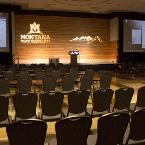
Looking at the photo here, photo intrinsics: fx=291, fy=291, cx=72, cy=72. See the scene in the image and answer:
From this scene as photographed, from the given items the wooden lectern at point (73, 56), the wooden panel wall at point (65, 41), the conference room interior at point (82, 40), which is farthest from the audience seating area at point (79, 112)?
the wooden panel wall at point (65, 41)

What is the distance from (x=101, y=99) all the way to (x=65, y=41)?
47.6 ft

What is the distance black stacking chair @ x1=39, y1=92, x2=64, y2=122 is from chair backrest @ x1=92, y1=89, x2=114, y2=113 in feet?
2.32

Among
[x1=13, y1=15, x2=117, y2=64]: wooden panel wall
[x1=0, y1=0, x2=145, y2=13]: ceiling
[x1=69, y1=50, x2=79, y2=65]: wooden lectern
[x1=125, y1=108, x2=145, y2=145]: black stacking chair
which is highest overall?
[x1=0, y1=0, x2=145, y2=13]: ceiling

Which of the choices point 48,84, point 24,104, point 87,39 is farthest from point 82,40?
point 24,104

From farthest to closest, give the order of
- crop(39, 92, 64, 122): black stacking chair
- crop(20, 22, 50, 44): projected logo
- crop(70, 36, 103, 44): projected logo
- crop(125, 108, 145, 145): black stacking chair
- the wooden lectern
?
1. crop(70, 36, 103, 44): projected logo
2. crop(20, 22, 50, 44): projected logo
3. the wooden lectern
4. crop(39, 92, 64, 122): black stacking chair
5. crop(125, 108, 145, 145): black stacking chair

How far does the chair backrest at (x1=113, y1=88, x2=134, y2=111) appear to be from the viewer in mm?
6008

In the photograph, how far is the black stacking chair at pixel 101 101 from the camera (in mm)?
5797

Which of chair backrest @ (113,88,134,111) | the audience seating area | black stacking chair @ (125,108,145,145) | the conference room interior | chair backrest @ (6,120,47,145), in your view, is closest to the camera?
chair backrest @ (6,120,47,145)

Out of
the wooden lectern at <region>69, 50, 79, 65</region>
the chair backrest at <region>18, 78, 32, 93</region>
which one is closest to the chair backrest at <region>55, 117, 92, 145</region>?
the chair backrest at <region>18, 78, 32, 93</region>

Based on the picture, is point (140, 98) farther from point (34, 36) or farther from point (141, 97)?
point (34, 36)

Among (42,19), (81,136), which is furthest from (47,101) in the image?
(42,19)

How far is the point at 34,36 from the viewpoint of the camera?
19156mm

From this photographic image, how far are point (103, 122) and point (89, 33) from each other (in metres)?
17.2

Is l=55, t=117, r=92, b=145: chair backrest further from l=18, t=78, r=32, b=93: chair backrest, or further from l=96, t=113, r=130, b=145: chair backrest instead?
l=18, t=78, r=32, b=93: chair backrest
